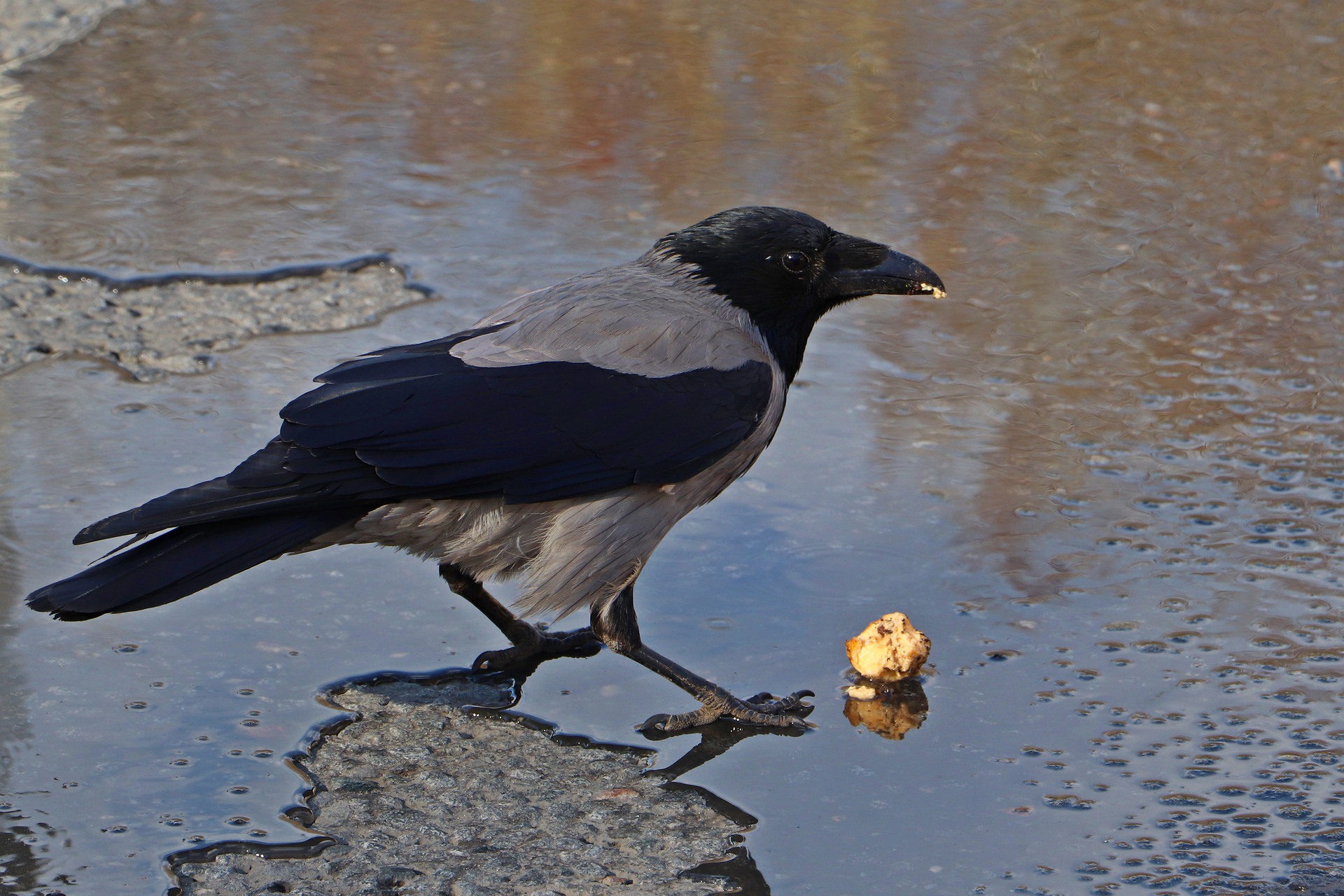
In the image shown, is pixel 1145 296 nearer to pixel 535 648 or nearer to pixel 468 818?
pixel 535 648

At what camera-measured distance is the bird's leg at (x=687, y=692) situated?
3893 mm

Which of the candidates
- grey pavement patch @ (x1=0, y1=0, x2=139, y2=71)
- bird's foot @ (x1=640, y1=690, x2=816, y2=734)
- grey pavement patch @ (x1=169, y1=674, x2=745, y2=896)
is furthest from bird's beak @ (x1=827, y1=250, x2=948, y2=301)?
grey pavement patch @ (x1=0, y1=0, x2=139, y2=71)

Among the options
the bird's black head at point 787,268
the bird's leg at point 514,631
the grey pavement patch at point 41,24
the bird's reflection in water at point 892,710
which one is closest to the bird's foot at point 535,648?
the bird's leg at point 514,631

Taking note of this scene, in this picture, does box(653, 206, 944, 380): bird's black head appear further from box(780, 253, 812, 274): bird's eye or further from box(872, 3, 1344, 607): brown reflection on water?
box(872, 3, 1344, 607): brown reflection on water

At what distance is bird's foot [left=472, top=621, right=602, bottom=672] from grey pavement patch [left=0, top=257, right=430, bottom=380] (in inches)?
75.1

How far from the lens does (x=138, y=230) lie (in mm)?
6496

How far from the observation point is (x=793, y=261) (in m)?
4.34

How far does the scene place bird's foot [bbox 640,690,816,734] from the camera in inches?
153

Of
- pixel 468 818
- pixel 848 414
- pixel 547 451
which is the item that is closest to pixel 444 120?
pixel 848 414

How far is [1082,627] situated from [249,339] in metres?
3.23

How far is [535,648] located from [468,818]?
85 centimetres

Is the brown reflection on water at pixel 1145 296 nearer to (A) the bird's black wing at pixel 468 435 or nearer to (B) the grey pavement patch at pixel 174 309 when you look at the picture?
(A) the bird's black wing at pixel 468 435

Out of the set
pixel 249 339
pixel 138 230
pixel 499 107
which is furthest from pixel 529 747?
pixel 499 107

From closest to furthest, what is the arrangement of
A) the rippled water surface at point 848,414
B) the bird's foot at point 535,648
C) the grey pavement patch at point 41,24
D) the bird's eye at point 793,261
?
the rippled water surface at point 848,414 < the bird's foot at point 535,648 < the bird's eye at point 793,261 < the grey pavement patch at point 41,24
